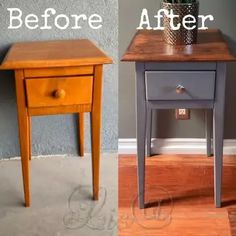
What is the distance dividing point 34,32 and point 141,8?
348mm

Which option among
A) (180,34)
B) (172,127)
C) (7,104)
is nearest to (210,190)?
(172,127)

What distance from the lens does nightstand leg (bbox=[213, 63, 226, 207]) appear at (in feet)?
4.09

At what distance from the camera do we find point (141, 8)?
1.49 metres

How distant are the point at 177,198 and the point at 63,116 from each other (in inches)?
Result: 18.4

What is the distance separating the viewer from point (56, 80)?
1.24 m

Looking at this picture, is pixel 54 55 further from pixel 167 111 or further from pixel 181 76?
pixel 167 111

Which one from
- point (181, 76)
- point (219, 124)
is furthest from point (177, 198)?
point (181, 76)

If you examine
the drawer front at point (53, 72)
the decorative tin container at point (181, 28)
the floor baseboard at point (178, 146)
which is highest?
the decorative tin container at point (181, 28)

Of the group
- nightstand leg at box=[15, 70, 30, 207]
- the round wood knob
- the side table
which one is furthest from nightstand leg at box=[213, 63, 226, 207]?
nightstand leg at box=[15, 70, 30, 207]

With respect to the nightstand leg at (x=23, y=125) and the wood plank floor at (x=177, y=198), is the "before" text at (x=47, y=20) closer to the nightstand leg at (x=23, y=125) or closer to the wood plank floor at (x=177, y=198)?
the nightstand leg at (x=23, y=125)

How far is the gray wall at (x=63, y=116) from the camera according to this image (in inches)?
53.6

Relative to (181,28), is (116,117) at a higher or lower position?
lower

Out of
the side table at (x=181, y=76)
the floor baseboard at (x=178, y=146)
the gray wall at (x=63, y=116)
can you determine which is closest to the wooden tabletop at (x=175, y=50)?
the side table at (x=181, y=76)

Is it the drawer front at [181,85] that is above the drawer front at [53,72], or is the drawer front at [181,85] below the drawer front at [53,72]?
below
